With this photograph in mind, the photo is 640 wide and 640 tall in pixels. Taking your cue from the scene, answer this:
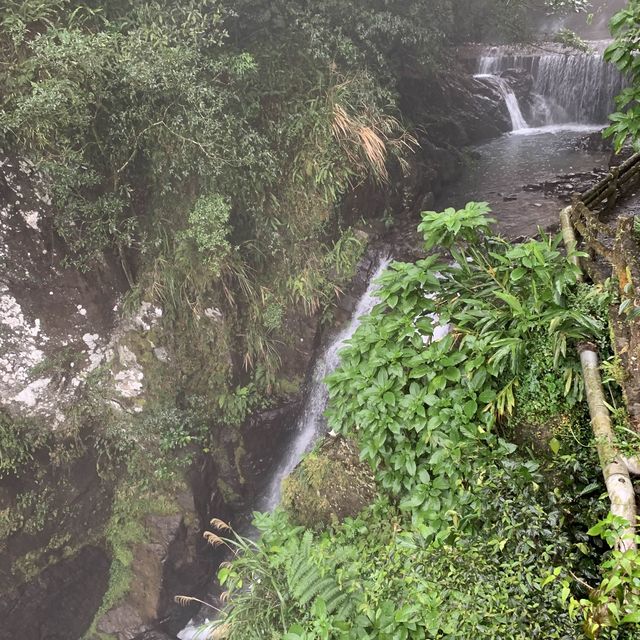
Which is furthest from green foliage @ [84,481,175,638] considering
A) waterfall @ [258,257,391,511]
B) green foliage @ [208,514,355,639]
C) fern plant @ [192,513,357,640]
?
green foliage @ [208,514,355,639]

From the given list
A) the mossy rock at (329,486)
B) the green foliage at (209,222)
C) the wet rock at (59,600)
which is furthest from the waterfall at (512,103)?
the wet rock at (59,600)

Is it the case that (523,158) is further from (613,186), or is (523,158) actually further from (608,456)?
(608,456)

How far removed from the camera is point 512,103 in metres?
14.6

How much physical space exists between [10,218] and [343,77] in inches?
242

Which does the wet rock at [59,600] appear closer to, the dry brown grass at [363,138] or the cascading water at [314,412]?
the cascading water at [314,412]

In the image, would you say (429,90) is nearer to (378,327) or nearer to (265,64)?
(265,64)

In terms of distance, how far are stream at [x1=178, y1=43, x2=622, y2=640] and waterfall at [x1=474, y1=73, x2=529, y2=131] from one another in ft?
0.10

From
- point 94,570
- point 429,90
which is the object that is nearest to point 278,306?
point 94,570

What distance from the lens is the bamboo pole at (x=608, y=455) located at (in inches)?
102

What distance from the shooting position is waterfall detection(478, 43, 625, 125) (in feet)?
44.5

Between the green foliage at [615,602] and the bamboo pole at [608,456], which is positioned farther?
the bamboo pole at [608,456]

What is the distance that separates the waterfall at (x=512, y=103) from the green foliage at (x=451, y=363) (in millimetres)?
11962

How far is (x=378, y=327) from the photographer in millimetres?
4465

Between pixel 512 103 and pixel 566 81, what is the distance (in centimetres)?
166
